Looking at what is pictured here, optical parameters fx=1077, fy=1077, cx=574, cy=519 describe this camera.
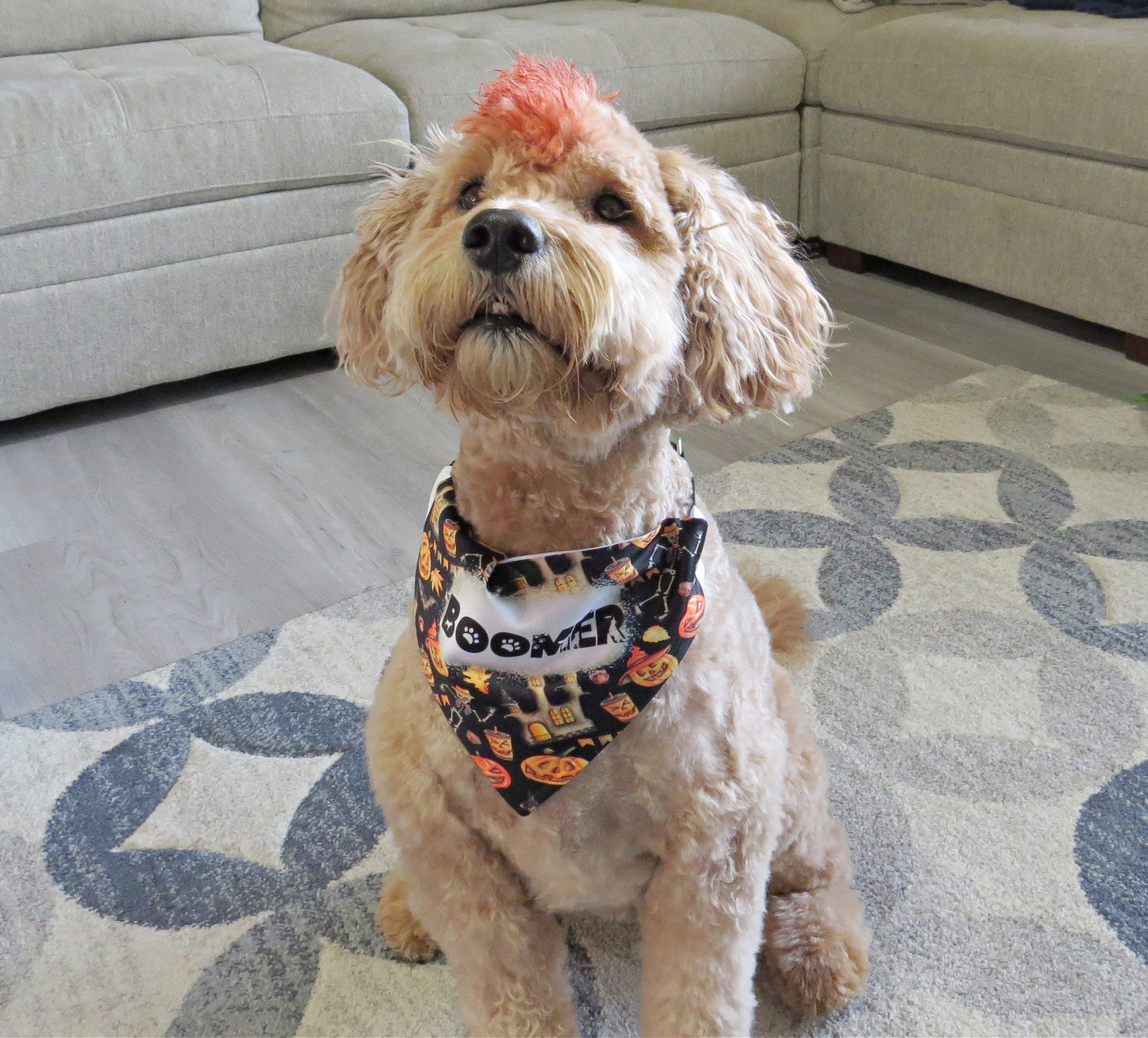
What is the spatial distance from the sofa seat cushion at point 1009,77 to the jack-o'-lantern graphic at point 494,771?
210cm

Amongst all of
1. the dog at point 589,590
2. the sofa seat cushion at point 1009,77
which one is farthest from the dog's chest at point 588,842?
the sofa seat cushion at point 1009,77

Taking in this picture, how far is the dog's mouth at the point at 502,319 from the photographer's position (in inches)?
31.6

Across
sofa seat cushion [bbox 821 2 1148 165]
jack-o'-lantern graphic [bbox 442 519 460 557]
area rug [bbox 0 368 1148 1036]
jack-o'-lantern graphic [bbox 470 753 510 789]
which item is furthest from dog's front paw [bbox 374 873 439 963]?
sofa seat cushion [bbox 821 2 1148 165]

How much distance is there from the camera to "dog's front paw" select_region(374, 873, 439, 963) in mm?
1132

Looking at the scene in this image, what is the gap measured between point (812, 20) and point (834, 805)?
2.52m


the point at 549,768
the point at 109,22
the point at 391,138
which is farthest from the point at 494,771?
the point at 109,22

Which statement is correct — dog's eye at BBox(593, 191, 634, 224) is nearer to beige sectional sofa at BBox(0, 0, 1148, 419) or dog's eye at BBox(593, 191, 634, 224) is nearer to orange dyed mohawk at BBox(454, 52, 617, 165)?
orange dyed mohawk at BBox(454, 52, 617, 165)

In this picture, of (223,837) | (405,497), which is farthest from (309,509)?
(223,837)

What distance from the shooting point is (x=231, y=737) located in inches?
56.8

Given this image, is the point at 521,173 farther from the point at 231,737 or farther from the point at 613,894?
the point at 231,737

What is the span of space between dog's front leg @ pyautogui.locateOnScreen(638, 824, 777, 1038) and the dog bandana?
5.3 inches

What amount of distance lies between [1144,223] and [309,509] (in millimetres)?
1864

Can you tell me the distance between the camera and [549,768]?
0.90 metres

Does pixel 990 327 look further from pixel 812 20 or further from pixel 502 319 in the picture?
pixel 502 319
